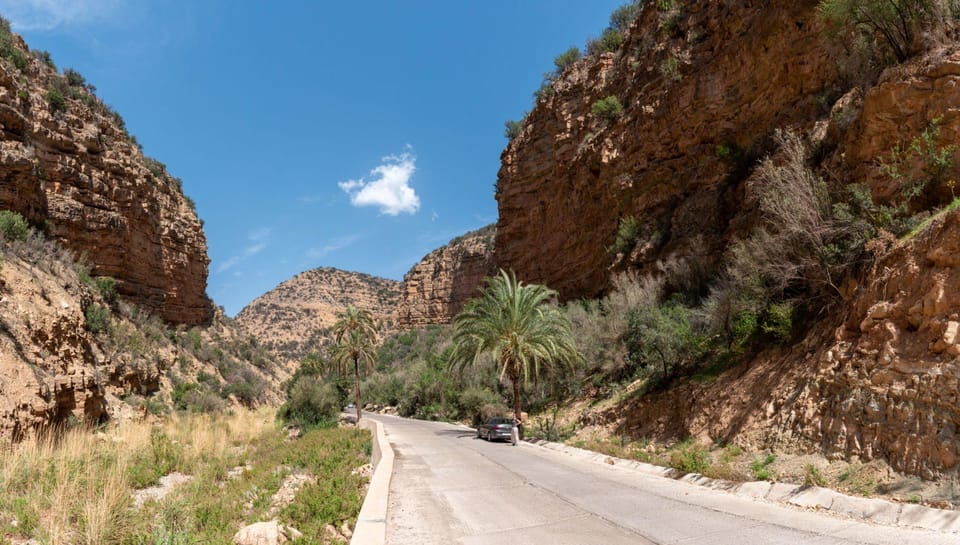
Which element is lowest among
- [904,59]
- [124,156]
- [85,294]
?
[85,294]

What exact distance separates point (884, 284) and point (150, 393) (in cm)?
3083

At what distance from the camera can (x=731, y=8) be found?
77.7 ft

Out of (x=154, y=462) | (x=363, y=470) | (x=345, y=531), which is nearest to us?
(x=345, y=531)

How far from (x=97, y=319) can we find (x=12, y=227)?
5717 mm

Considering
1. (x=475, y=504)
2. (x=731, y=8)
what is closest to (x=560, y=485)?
(x=475, y=504)

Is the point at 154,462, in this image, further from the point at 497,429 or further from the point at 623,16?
the point at 623,16

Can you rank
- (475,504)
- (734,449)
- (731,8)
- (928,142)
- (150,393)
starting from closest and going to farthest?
(475,504) < (928,142) < (734,449) < (731,8) < (150,393)

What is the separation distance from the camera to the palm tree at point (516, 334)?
2133 centimetres

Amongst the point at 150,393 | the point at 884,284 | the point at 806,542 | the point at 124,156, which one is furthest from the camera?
the point at 124,156

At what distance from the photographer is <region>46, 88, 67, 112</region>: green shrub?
30938 mm

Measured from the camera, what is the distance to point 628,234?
29.0m

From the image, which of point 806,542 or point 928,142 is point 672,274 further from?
point 806,542

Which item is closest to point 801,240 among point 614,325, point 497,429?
point 614,325

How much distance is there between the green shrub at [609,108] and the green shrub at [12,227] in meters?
32.2
